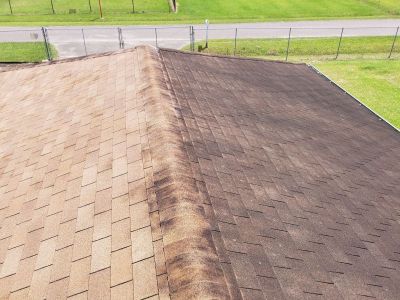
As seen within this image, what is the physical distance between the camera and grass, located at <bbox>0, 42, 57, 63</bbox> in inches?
1304

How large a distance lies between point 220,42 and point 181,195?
34.4 meters

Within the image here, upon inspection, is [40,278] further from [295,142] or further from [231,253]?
[295,142]

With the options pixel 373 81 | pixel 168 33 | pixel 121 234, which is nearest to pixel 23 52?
pixel 168 33

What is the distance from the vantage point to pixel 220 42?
3734 cm

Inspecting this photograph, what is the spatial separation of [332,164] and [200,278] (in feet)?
20.9

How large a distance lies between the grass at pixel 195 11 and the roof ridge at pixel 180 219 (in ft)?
134

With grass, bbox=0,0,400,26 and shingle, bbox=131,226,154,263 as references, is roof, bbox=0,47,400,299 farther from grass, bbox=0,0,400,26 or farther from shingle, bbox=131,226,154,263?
grass, bbox=0,0,400,26

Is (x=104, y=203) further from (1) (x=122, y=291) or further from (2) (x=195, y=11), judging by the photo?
(2) (x=195, y=11)

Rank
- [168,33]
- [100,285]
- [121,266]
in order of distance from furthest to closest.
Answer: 1. [168,33]
2. [121,266]
3. [100,285]

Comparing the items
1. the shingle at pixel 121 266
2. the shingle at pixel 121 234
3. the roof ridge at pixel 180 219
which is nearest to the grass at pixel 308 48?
the roof ridge at pixel 180 219

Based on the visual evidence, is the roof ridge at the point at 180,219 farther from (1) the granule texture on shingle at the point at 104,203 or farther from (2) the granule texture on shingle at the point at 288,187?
(2) the granule texture on shingle at the point at 288,187

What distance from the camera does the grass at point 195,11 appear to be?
45344 mm

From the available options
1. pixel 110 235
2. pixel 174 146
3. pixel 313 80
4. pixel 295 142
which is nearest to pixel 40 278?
pixel 110 235

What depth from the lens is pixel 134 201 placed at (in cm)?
548
